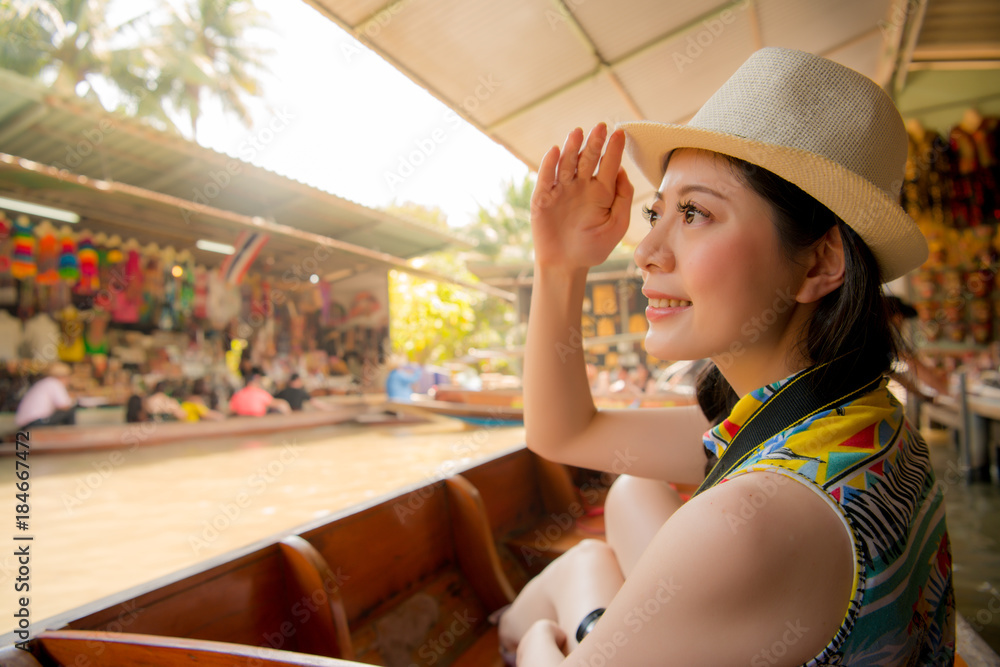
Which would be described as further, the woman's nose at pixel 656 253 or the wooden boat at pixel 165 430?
the wooden boat at pixel 165 430

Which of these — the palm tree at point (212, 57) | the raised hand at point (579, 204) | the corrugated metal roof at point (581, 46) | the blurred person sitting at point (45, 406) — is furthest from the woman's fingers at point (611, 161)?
the palm tree at point (212, 57)

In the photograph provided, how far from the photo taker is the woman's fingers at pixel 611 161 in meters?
1.29

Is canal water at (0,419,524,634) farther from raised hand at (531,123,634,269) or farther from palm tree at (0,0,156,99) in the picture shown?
palm tree at (0,0,156,99)

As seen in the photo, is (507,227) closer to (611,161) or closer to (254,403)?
(254,403)

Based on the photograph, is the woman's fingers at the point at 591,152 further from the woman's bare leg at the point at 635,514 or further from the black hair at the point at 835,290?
the woman's bare leg at the point at 635,514

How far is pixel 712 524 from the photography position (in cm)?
68

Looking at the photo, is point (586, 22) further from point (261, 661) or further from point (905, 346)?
point (261, 661)

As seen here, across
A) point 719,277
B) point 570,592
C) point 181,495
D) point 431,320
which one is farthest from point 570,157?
point 431,320

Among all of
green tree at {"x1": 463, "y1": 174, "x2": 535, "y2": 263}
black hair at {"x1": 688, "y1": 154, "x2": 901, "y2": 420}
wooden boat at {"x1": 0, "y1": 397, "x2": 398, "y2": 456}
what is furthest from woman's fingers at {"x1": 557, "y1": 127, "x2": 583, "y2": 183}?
green tree at {"x1": 463, "y1": 174, "x2": 535, "y2": 263}

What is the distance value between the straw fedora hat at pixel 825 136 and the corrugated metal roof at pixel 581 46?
2.53 m

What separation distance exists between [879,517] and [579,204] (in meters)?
0.83

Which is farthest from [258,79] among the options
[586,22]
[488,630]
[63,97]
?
[488,630]

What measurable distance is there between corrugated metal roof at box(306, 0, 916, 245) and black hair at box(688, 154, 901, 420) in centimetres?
266

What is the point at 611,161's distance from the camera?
130 centimetres
